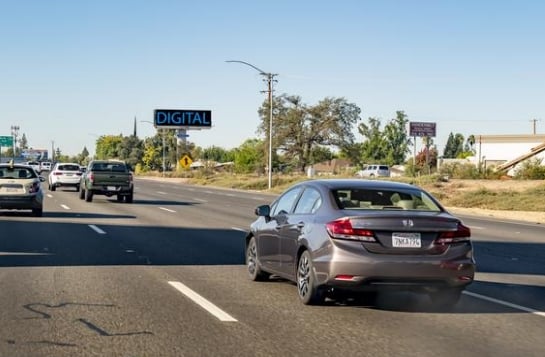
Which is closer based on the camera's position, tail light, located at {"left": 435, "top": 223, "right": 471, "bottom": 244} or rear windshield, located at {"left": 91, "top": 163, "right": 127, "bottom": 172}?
tail light, located at {"left": 435, "top": 223, "right": 471, "bottom": 244}

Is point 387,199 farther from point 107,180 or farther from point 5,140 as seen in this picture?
point 5,140

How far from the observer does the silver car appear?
29.6 feet

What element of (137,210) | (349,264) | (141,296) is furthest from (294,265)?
(137,210)

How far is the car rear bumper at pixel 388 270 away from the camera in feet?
29.4

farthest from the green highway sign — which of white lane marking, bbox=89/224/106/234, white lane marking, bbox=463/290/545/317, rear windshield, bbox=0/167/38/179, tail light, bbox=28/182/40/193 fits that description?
white lane marking, bbox=463/290/545/317

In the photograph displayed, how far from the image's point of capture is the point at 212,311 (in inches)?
364

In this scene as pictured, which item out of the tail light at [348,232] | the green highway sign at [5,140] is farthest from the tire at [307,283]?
the green highway sign at [5,140]

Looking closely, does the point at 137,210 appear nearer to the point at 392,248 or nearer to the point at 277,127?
the point at 392,248

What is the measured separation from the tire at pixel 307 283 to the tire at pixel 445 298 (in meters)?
1.32

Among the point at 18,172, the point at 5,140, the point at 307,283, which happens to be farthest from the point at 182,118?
the point at 307,283

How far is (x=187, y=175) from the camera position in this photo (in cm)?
9762

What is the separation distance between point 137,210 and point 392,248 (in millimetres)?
21751

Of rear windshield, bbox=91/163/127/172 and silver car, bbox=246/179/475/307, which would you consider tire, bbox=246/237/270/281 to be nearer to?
silver car, bbox=246/179/475/307

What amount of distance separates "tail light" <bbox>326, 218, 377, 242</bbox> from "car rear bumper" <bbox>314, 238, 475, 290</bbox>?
9 cm
